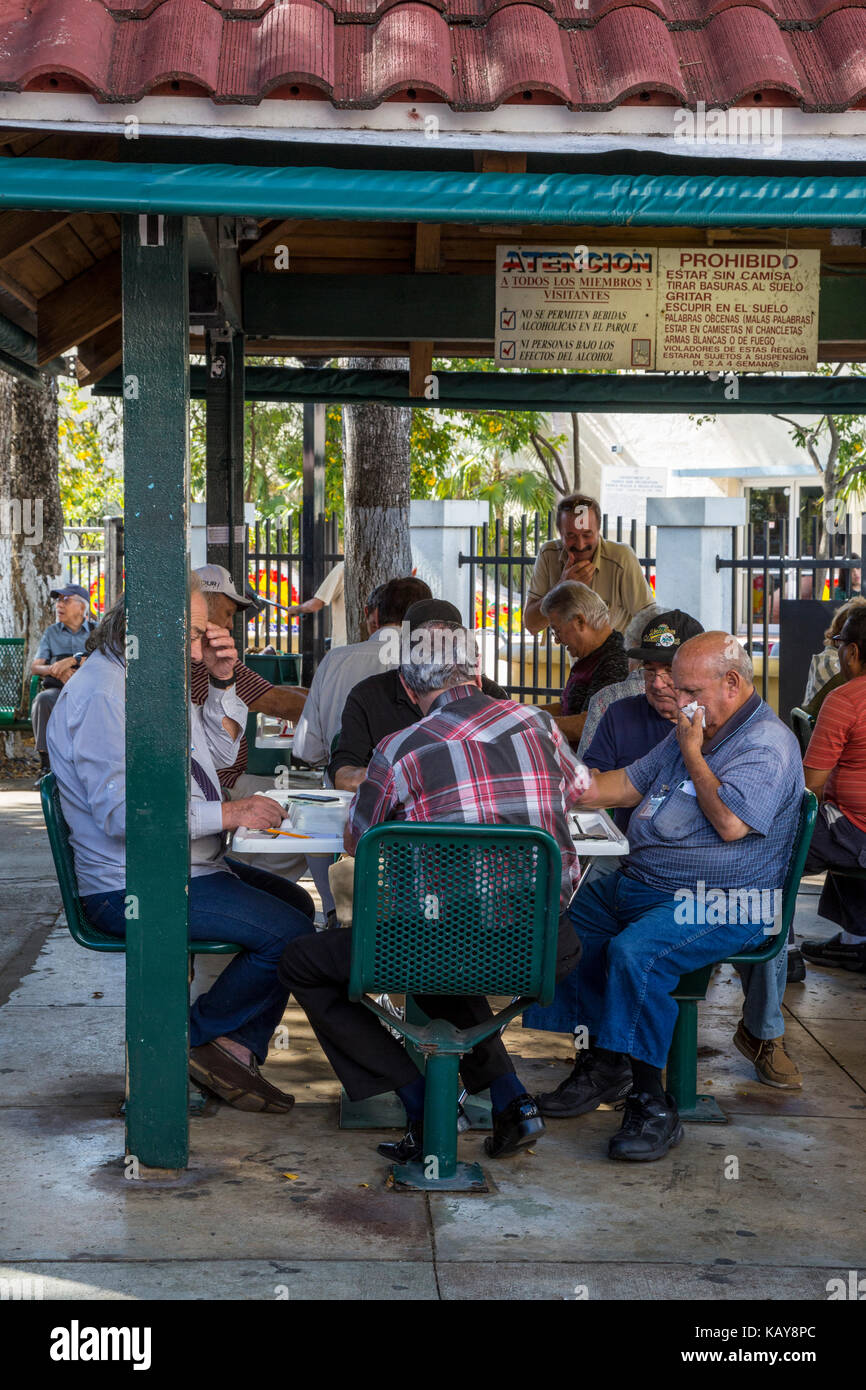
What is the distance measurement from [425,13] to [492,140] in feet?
1.31

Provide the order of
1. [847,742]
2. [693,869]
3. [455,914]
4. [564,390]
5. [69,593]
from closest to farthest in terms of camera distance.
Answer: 1. [455,914]
2. [693,869]
3. [847,742]
4. [564,390]
5. [69,593]

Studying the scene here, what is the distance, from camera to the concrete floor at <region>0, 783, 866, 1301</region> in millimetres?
3406

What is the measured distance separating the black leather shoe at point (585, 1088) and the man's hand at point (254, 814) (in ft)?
3.97

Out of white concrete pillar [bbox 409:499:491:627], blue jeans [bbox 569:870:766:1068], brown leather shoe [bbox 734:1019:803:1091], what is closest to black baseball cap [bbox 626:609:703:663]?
blue jeans [bbox 569:870:766:1068]

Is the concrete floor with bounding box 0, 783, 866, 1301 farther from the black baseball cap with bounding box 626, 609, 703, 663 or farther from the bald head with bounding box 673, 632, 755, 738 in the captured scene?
the black baseball cap with bounding box 626, 609, 703, 663

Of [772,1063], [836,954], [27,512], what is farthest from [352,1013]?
[27,512]

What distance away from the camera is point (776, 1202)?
3902 millimetres

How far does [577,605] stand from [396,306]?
2.00 m

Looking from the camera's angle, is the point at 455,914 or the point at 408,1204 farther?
the point at 408,1204

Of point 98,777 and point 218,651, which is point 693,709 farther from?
point 218,651

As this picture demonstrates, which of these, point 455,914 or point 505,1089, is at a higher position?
point 455,914

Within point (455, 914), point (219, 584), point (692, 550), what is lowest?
point (455, 914)

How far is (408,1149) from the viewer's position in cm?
411

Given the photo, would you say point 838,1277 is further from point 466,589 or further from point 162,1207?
point 466,589
